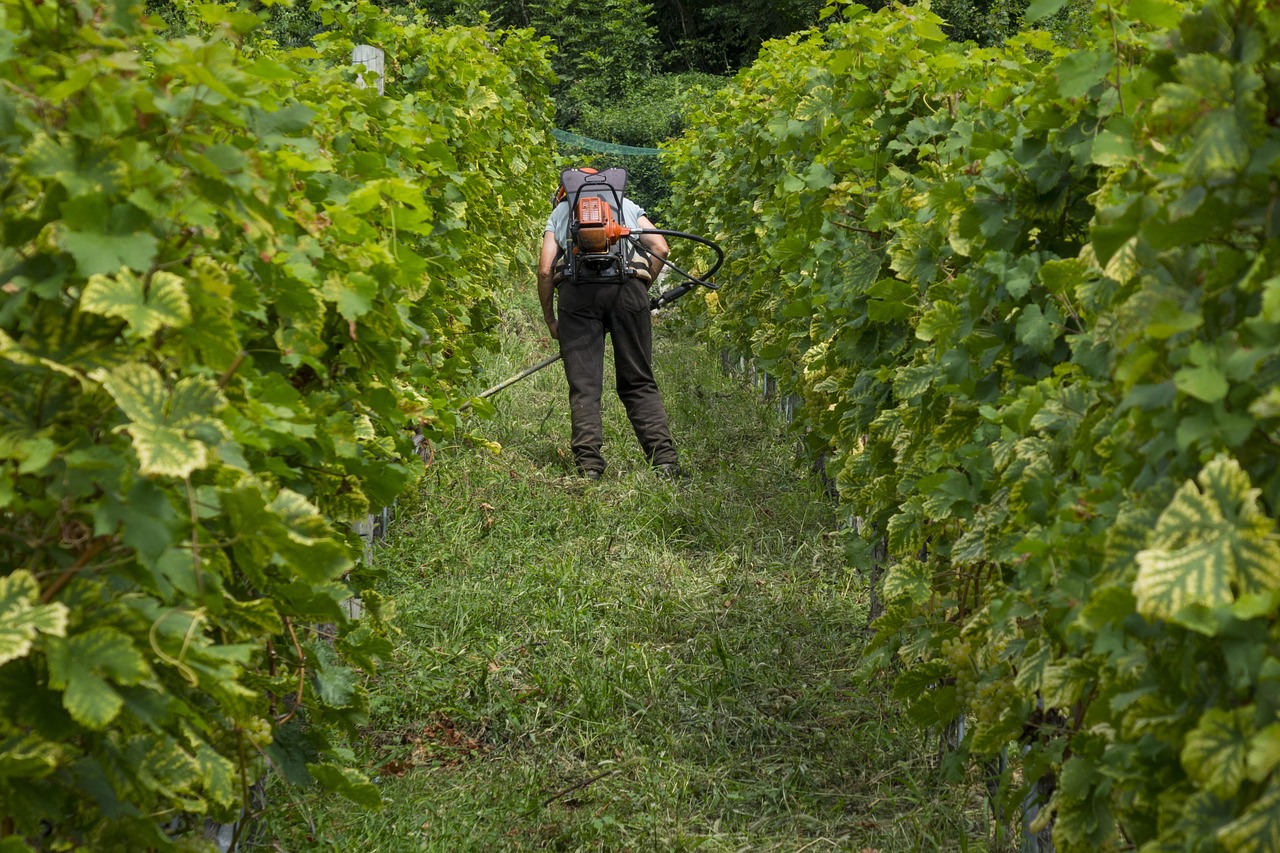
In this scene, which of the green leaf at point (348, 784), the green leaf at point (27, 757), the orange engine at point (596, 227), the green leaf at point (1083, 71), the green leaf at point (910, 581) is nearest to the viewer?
the green leaf at point (27, 757)

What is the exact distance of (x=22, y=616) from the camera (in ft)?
4.84

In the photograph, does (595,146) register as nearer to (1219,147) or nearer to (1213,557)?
(1219,147)

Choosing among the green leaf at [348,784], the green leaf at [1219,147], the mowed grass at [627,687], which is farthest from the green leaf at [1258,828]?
the mowed grass at [627,687]

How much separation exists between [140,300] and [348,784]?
3.85ft

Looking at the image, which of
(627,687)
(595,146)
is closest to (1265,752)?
(627,687)

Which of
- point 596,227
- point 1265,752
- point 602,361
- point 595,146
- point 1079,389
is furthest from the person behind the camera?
point 595,146

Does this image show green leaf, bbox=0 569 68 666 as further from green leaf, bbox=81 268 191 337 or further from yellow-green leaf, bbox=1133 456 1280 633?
yellow-green leaf, bbox=1133 456 1280 633

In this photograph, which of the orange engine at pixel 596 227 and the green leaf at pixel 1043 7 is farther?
the orange engine at pixel 596 227

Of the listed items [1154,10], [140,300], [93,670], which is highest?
[1154,10]

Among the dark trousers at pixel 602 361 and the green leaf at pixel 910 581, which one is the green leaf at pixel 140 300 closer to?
the green leaf at pixel 910 581

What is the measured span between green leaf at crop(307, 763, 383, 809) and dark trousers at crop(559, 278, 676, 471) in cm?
451

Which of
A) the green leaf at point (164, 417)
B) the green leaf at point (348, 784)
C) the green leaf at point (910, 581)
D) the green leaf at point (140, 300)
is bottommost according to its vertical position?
the green leaf at point (910, 581)

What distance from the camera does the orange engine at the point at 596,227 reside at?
21.9ft

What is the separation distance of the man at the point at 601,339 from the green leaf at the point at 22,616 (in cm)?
547
